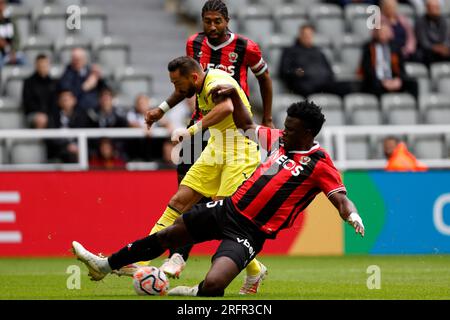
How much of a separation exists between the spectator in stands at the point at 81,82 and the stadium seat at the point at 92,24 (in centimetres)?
175

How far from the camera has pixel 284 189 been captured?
10.2 m

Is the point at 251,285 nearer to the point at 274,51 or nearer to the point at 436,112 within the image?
the point at 274,51

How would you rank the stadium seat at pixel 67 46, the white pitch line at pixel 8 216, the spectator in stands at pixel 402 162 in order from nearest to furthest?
the white pitch line at pixel 8 216 < the spectator in stands at pixel 402 162 < the stadium seat at pixel 67 46

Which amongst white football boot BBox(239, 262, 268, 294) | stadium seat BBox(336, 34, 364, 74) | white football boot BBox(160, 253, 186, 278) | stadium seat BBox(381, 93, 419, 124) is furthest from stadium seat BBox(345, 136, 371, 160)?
white football boot BBox(160, 253, 186, 278)

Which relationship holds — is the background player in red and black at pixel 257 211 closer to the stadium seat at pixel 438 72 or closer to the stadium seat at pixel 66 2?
the stadium seat at pixel 66 2

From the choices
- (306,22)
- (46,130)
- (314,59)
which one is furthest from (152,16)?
(46,130)

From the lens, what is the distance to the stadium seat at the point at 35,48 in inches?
728

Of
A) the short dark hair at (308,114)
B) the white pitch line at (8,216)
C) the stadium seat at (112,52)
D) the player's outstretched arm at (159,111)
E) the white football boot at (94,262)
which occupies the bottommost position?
the white pitch line at (8,216)

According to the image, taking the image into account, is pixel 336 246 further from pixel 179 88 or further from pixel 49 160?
pixel 179 88

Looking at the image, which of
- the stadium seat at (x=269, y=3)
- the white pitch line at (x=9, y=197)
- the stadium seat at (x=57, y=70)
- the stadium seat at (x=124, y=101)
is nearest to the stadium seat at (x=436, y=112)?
the stadium seat at (x=269, y=3)

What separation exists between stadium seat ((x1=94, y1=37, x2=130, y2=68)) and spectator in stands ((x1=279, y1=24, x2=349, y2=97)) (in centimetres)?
253

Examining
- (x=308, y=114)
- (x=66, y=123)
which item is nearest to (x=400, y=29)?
(x=66, y=123)
